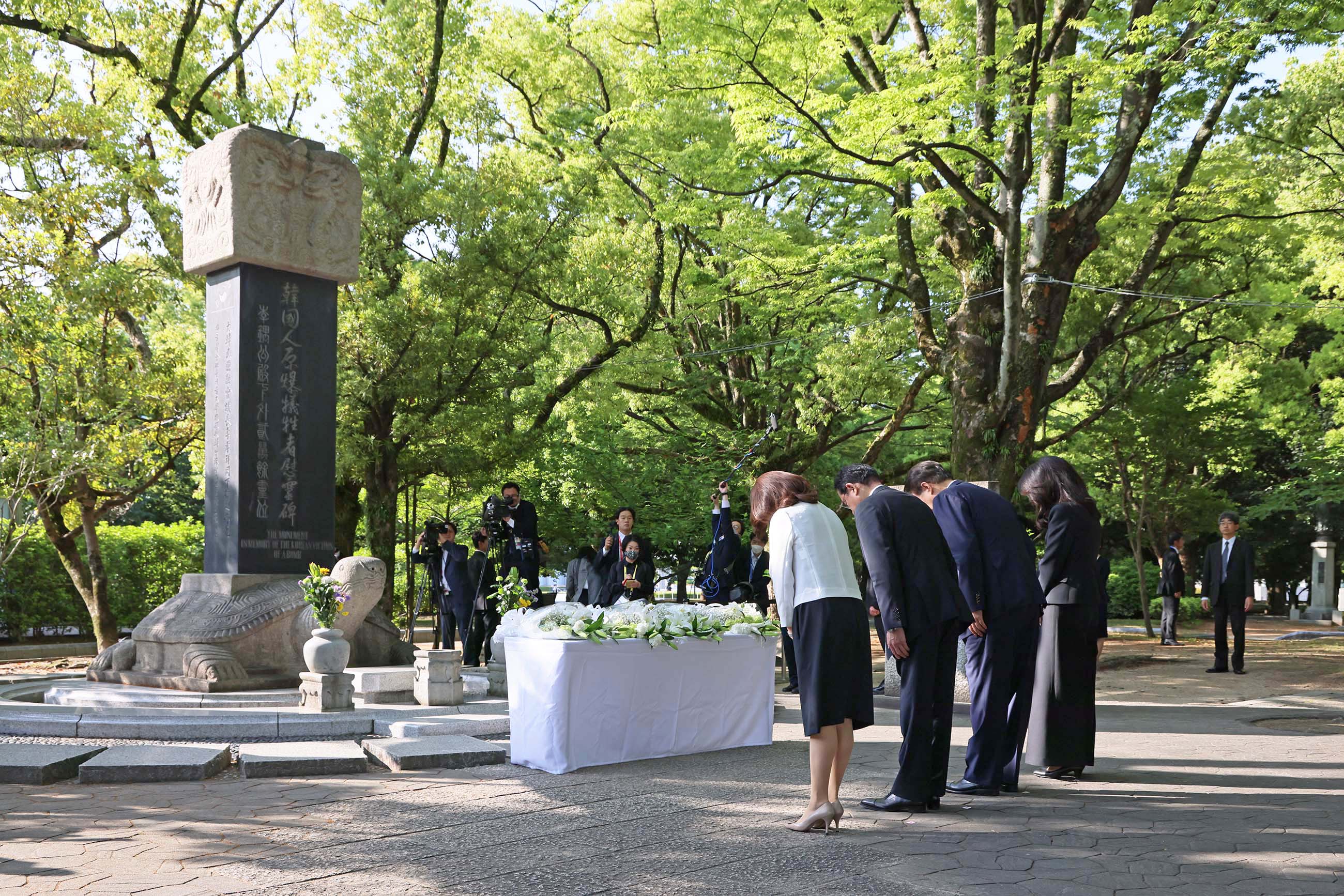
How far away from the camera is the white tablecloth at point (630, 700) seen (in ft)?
21.7

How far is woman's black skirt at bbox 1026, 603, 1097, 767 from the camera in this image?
255 inches

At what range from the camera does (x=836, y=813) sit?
5016mm

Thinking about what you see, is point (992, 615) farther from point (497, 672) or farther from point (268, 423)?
point (268, 423)

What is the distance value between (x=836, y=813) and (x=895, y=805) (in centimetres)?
62

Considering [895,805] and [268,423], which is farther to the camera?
[268,423]

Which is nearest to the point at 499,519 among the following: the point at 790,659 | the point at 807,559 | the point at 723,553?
the point at 723,553

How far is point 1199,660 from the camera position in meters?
15.4

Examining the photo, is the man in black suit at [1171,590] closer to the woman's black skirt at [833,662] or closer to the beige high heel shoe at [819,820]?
the woman's black skirt at [833,662]

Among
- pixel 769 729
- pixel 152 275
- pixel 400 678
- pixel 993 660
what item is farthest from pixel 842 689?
pixel 152 275

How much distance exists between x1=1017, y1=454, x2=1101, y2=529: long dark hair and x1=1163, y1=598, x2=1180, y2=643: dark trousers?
44.0 ft

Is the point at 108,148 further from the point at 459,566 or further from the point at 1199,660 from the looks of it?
the point at 1199,660

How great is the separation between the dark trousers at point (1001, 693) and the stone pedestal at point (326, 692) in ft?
16.2

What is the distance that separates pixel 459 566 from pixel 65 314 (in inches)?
246

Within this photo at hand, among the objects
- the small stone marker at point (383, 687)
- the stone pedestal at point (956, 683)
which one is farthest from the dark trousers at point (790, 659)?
the small stone marker at point (383, 687)
